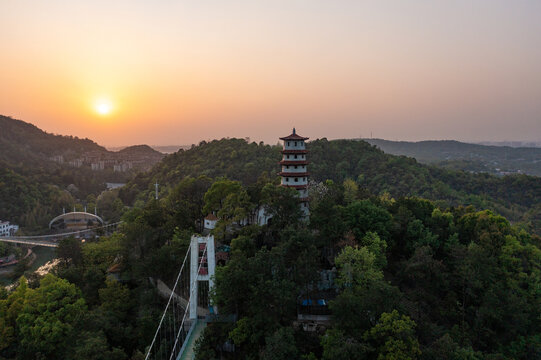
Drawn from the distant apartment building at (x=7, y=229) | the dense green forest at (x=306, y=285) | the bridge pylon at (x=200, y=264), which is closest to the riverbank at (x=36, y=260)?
the distant apartment building at (x=7, y=229)

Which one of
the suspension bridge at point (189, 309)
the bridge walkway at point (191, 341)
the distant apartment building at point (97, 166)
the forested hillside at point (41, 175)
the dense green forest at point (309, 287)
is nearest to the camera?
the dense green forest at point (309, 287)

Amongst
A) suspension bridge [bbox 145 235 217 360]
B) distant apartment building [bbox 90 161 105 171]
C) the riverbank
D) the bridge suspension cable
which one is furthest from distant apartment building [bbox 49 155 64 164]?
the bridge suspension cable

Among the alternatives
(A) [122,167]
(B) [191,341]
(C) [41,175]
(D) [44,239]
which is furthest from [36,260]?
(A) [122,167]

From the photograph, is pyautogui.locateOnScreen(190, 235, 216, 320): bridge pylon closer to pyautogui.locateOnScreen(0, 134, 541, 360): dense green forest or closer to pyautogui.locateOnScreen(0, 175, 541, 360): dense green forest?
pyautogui.locateOnScreen(0, 175, 541, 360): dense green forest

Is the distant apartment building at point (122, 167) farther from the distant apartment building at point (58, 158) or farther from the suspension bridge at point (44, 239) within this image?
the suspension bridge at point (44, 239)

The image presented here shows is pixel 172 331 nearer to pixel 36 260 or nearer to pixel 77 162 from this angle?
pixel 36 260
